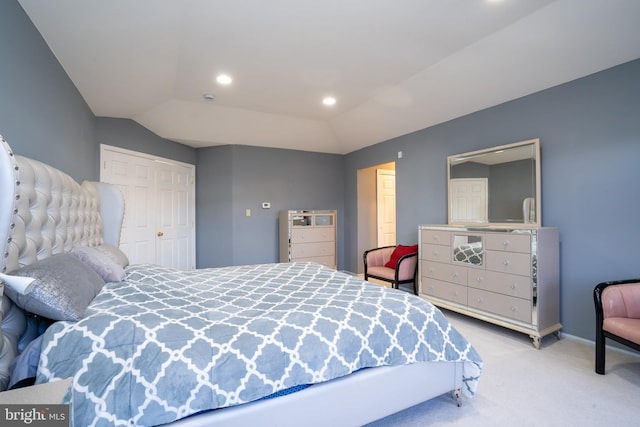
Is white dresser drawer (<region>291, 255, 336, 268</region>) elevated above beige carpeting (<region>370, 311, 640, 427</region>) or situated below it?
above

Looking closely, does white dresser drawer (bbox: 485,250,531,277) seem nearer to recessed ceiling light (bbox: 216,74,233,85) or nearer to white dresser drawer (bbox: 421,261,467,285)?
white dresser drawer (bbox: 421,261,467,285)

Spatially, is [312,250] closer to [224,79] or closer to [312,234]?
[312,234]

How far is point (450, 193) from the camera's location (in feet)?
12.1

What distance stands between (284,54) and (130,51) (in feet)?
4.24

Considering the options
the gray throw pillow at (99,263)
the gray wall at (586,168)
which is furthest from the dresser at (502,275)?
the gray throw pillow at (99,263)

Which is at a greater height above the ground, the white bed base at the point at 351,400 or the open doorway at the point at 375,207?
the open doorway at the point at 375,207

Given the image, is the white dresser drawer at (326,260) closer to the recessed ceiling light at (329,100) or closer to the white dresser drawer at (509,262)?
the recessed ceiling light at (329,100)

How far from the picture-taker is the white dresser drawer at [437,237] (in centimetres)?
330

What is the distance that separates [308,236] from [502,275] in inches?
116

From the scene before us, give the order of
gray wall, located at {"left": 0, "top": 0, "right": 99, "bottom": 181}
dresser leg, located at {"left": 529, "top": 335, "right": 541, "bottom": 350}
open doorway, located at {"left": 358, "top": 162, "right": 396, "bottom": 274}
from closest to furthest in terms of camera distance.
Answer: gray wall, located at {"left": 0, "top": 0, "right": 99, "bottom": 181} < dresser leg, located at {"left": 529, "top": 335, "right": 541, "bottom": 350} < open doorway, located at {"left": 358, "top": 162, "right": 396, "bottom": 274}

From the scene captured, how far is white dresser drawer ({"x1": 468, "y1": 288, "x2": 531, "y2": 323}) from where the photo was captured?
260cm

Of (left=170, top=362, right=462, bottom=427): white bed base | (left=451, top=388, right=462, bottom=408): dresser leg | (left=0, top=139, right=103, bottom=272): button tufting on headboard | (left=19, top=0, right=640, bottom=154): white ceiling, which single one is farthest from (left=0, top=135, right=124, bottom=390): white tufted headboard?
(left=451, top=388, right=462, bottom=408): dresser leg

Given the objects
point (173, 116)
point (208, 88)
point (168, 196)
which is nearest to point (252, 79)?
point (208, 88)

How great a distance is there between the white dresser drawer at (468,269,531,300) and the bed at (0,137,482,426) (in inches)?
48.2
